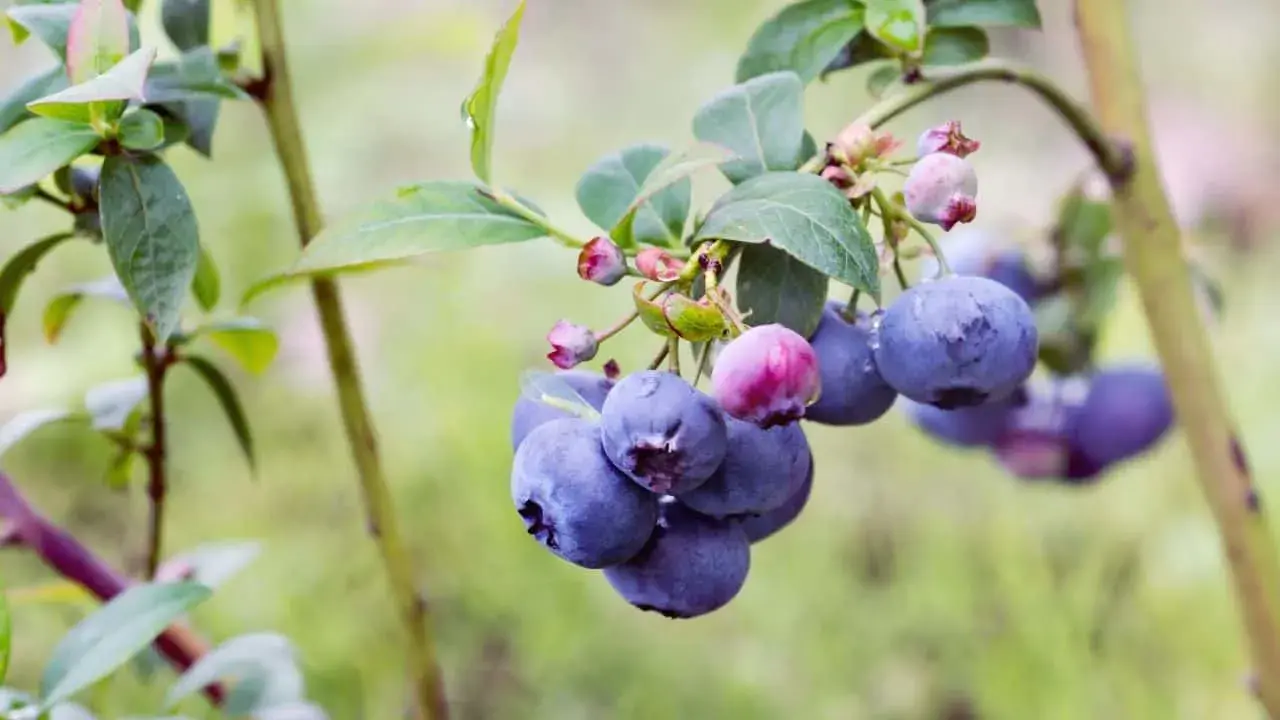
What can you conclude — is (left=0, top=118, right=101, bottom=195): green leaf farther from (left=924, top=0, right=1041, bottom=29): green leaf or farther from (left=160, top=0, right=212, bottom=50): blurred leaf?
(left=924, top=0, right=1041, bottom=29): green leaf

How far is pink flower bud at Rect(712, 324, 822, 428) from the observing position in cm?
41

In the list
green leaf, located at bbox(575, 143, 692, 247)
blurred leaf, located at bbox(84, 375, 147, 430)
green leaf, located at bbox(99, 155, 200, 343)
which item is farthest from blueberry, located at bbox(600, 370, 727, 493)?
blurred leaf, located at bbox(84, 375, 147, 430)

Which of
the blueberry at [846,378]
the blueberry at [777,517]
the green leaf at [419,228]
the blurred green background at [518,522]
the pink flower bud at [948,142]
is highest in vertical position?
the pink flower bud at [948,142]

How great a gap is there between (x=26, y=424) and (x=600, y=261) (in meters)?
0.46

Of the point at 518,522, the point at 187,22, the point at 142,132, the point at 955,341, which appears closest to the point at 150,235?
the point at 142,132

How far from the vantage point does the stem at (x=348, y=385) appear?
2.18 ft

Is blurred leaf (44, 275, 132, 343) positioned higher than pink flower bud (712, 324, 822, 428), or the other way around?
pink flower bud (712, 324, 822, 428)

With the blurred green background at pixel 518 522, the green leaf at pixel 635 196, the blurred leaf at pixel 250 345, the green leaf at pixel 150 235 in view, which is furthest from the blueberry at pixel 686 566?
the blurred green background at pixel 518 522

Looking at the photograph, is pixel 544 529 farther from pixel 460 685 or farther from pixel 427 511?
pixel 427 511

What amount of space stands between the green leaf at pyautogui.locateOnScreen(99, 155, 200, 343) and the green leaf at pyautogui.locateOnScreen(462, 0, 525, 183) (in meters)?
0.14

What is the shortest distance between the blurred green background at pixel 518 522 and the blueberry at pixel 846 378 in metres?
0.67

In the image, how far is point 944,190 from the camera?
0.48 meters

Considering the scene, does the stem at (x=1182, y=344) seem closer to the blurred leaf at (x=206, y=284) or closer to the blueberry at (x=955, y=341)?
the blueberry at (x=955, y=341)

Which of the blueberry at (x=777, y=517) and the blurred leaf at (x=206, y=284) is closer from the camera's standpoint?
the blueberry at (x=777, y=517)
